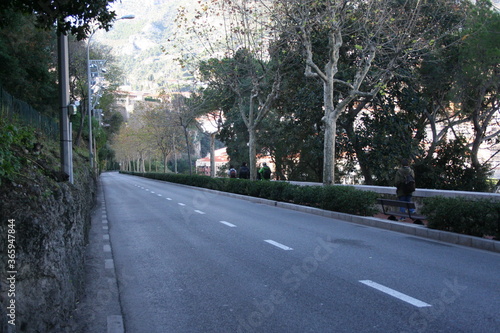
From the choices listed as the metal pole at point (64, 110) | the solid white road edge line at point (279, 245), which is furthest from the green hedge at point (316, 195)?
the metal pole at point (64, 110)

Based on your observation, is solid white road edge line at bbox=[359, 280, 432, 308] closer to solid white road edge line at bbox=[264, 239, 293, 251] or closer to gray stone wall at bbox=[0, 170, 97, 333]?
solid white road edge line at bbox=[264, 239, 293, 251]

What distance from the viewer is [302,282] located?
21.3 ft

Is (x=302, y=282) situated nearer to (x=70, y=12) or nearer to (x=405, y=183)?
(x=70, y=12)

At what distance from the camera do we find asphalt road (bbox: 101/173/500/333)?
195 inches

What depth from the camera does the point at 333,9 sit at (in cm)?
1759

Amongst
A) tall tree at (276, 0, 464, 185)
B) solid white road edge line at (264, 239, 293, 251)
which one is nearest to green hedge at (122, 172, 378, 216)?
tall tree at (276, 0, 464, 185)

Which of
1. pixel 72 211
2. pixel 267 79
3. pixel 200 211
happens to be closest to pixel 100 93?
pixel 267 79

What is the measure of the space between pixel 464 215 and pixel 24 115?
37.3 feet

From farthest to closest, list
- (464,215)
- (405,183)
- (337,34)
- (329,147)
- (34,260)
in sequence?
(329,147) < (337,34) < (405,183) < (464,215) < (34,260)

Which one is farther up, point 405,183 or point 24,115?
point 24,115

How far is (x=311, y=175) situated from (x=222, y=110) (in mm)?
12398

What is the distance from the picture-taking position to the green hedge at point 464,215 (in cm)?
945

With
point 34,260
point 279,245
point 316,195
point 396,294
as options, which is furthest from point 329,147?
point 34,260

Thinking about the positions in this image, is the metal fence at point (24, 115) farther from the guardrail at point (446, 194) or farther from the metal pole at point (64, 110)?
the guardrail at point (446, 194)
